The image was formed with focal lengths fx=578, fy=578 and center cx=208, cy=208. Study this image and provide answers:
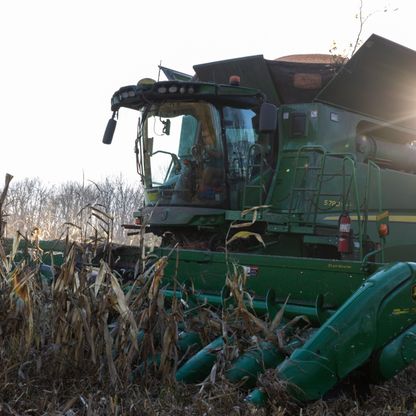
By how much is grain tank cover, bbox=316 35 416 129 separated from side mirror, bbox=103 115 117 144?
1958 mm

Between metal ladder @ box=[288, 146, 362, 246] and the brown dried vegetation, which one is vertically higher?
metal ladder @ box=[288, 146, 362, 246]

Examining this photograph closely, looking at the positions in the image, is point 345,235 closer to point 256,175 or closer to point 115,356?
point 256,175

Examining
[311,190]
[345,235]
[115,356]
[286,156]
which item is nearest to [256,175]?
[286,156]

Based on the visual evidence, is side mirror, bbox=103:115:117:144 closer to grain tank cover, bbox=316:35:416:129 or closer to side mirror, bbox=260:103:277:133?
side mirror, bbox=260:103:277:133

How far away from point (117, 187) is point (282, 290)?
40.1 feet

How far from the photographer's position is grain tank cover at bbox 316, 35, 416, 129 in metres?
5.26

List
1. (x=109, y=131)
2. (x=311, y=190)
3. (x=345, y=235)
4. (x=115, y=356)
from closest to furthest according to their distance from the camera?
(x=115, y=356)
(x=345, y=235)
(x=311, y=190)
(x=109, y=131)

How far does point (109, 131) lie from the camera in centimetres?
552

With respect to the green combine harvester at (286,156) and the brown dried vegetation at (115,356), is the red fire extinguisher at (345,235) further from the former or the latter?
the brown dried vegetation at (115,356)

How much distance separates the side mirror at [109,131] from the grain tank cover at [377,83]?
6.42ft

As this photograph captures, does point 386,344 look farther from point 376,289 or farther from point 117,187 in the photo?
point 117,187

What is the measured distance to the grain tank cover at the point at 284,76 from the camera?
552cm

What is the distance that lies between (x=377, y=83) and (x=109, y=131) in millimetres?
2610

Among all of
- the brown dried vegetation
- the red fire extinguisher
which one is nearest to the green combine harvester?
the red fire extinguisher
